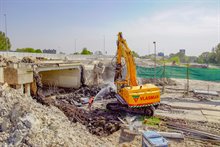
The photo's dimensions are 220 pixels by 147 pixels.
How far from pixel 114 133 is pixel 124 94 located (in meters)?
2.58

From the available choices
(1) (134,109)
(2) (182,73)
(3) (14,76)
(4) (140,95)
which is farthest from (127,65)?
(2) (182,73)

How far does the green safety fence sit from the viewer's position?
17.8 m

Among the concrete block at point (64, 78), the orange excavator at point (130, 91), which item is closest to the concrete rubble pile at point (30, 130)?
the orange excavator at point (130, 91)

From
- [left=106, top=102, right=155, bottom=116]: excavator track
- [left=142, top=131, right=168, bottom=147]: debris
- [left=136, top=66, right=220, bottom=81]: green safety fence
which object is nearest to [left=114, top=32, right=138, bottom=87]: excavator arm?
[left=106, top=102, right=155, bottom=116]: excavator track

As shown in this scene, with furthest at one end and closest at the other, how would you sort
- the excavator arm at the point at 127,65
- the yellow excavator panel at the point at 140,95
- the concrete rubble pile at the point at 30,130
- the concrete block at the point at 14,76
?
1. the excavator arm at the point at 127,65
2. the concrete block at the point at 14,76
3. the yellow excavator panel at the point at 140,95
4. the concrete rubble pile at the point at 30,130

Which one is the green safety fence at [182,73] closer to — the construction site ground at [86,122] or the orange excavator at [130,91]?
the construction site ground at [86,122]

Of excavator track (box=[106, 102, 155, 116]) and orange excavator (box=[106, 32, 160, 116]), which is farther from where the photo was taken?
excavator track (box=[106, 102, 155, 116])

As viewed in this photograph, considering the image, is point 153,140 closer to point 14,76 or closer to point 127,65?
point 127,65

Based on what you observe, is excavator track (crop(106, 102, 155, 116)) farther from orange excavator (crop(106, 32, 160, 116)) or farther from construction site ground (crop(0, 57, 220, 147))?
construction site ground (crop(0, 57, 220, 147))

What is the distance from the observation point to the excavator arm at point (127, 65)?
11141 millimetres

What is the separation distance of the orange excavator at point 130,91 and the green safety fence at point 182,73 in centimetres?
700

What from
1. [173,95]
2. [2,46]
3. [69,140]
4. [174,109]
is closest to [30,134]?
[69,140]

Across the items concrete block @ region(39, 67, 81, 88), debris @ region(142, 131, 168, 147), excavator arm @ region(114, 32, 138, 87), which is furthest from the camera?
concrete block @ region(39, 67, 81, 88)

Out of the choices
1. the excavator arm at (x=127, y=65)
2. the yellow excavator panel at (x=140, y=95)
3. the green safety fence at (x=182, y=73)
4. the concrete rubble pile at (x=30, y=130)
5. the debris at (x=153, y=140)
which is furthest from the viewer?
the green safety fence at (x=182, y=73)
